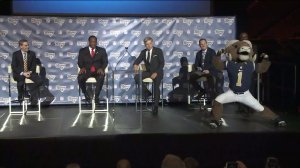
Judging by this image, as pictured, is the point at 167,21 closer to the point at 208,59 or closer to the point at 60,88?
the point at 208,59

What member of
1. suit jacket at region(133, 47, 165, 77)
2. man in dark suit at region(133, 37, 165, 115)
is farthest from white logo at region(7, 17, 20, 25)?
suit jacket at region(133, 47, 165, 77)

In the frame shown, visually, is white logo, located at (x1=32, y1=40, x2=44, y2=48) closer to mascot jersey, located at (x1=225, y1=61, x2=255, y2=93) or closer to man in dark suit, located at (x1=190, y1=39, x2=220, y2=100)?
man in dark suit, located at (x1=190, y1=39, x2=220, y2=100)

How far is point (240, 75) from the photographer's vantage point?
7.29 metres

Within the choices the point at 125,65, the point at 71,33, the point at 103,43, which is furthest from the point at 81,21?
the point at 125,65

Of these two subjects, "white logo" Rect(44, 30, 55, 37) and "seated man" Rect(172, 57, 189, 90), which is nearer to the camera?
"white logo" Rect(44, 30, 55, 37)

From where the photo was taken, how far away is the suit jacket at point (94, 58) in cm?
934

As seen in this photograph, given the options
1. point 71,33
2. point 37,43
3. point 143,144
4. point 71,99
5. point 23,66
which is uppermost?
point 71,33

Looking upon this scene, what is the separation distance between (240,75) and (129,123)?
1993 millimetres

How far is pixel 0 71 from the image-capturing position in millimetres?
9859

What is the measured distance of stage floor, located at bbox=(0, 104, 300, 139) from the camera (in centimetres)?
683

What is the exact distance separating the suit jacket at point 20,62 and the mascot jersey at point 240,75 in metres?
3.98

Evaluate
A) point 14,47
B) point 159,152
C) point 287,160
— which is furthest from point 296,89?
point 14,47

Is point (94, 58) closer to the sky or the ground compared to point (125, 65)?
closer to the sky

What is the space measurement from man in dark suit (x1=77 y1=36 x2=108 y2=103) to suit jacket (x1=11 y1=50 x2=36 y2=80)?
0.89m
